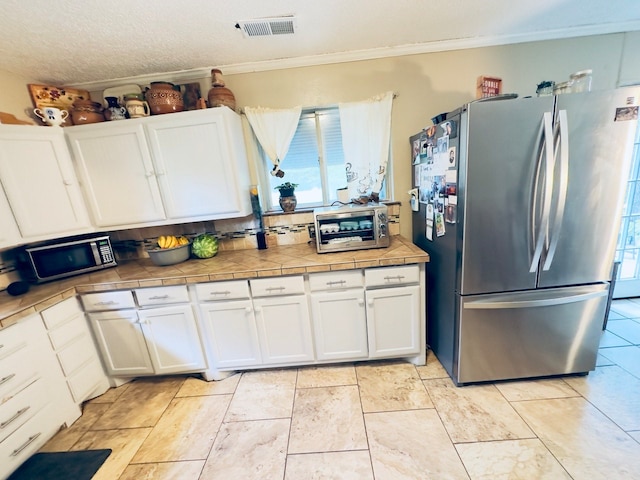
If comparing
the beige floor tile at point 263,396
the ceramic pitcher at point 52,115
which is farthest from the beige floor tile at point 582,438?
the ceramic pitcher at point 52,115

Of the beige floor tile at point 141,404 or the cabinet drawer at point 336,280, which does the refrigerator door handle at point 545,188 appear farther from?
the beige floor tile at point 141,404

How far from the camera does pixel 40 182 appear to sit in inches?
71.3

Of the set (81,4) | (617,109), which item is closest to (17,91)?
(81,4)

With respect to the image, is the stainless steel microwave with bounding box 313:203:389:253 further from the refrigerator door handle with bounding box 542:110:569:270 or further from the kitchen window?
the refrigerator door handle with bounding box 542:110:569:270

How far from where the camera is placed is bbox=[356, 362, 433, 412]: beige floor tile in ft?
5.49

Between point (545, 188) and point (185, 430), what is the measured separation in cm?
259

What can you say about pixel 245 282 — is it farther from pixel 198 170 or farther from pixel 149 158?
pixel 149 158

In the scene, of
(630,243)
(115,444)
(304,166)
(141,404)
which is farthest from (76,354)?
(630,243)

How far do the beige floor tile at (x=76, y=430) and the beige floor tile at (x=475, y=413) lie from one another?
7.63 ft

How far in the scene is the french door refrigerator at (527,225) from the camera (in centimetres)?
136

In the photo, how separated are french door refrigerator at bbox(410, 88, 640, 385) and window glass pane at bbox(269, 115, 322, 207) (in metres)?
1.00

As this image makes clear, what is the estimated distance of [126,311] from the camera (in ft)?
6.14

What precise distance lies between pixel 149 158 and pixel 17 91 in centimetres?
106

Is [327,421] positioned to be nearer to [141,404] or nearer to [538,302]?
[141,404]
